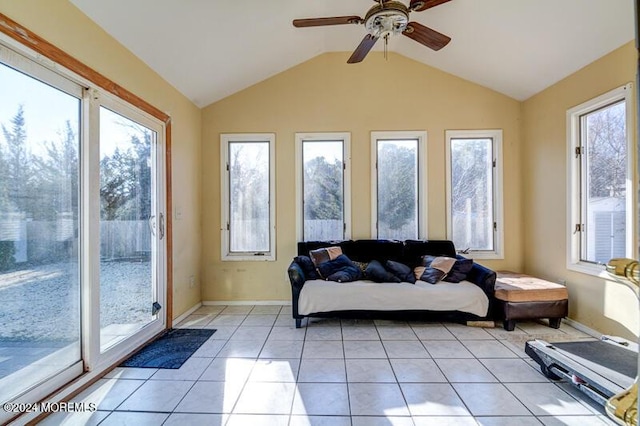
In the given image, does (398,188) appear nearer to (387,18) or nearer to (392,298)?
(392,298)

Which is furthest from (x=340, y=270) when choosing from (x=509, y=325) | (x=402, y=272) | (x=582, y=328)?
(x=582, y=328)

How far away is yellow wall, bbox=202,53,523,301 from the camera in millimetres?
4133

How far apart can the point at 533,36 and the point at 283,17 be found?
8.08 feet

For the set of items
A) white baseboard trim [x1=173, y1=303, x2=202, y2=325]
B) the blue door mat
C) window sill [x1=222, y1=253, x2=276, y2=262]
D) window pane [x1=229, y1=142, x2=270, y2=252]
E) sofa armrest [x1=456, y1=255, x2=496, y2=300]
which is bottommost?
the blue door mat

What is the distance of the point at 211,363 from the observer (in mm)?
2561

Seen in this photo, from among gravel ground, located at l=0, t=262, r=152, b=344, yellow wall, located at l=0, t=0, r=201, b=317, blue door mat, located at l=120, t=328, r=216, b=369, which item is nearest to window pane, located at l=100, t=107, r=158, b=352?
gravel ground, located at l=0, t=262, r=152, b=344

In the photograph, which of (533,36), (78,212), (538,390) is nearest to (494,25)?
(533,36)

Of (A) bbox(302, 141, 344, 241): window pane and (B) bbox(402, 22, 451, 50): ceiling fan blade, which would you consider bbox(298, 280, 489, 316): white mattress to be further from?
(B) bbox(402, 22, 451, 50): ceiling fan blade

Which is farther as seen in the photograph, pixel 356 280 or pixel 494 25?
pixel 356 280

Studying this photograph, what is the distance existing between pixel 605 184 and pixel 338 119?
2975 millimetres

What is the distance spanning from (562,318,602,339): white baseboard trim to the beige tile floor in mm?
64

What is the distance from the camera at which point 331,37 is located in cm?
382

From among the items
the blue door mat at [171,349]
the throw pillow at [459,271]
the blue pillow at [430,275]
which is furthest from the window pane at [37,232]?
the throw pillow at [459,271]

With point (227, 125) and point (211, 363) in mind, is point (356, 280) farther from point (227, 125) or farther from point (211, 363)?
point (227, 125)
